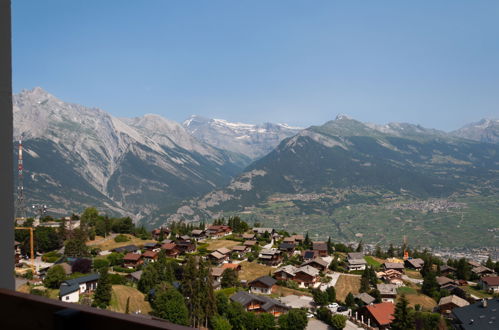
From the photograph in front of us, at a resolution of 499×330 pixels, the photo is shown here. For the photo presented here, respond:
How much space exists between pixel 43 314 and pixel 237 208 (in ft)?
609

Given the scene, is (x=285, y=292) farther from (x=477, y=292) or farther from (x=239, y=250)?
(x=477, y=292)

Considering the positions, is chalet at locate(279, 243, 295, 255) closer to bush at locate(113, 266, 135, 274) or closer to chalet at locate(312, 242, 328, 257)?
chalet at locate(312, 242, 328, 257)

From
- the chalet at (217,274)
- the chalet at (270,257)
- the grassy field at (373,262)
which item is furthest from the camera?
the grassy field at (373,262)

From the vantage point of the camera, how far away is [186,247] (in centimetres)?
5006

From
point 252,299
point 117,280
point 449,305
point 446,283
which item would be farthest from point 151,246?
point 446,283

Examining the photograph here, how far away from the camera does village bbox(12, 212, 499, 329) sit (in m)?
27.2

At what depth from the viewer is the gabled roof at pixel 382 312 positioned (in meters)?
28.7

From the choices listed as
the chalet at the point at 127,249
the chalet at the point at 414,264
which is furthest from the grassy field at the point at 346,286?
the chalet at the point at 127,249

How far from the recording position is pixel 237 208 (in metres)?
186

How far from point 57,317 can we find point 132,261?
4174 centimetres

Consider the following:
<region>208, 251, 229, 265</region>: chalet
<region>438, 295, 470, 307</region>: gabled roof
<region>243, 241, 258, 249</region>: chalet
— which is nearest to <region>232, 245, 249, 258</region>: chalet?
<region>243, 241, 258, 249</region>: chalet

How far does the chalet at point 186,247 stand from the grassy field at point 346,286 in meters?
19.3

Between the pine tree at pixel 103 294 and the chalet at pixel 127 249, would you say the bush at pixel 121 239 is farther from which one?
the pine tree at pixel 103 294

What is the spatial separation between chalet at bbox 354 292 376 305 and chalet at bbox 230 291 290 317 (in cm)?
714
